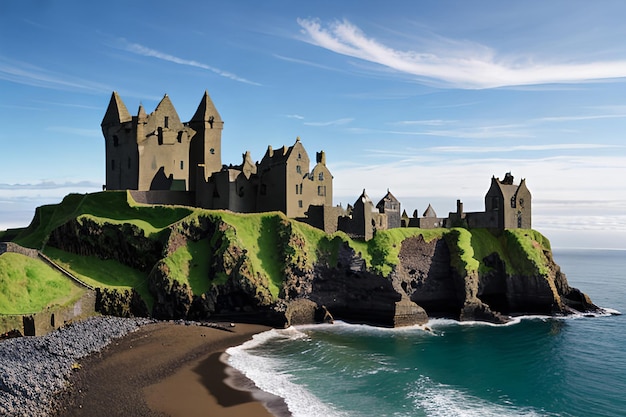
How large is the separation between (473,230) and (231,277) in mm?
39215

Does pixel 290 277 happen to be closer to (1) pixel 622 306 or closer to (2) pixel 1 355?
(2) pixel 1 355

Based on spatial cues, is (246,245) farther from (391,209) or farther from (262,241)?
(391,209)

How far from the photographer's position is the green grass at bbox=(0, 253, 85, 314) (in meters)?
48.0

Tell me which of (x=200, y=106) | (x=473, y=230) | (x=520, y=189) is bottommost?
(x=473, y=230)

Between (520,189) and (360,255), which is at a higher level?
(520,189)

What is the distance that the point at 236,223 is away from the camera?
6047 centimetres

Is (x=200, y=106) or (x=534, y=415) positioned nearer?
(x=534, y=415)

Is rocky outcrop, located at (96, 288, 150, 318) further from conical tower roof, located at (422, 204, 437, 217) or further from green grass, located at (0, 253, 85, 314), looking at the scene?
conical tower roof, located at (422, 204, 437, 217)

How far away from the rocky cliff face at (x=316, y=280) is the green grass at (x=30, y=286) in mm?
4278

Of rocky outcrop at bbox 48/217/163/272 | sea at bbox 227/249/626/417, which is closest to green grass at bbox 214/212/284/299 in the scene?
sea at bbox 227/249/626/417

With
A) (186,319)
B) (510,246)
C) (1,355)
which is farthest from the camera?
(510,246)

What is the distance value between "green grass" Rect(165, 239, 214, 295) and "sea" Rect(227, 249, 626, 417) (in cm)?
1006

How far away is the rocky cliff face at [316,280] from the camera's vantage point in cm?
5556

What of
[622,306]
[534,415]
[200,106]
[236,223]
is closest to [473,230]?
[622,306]
